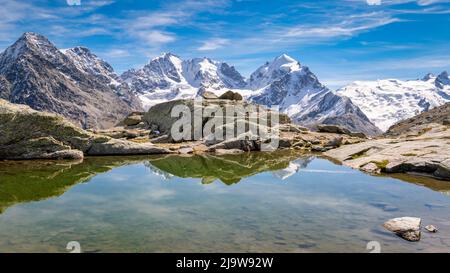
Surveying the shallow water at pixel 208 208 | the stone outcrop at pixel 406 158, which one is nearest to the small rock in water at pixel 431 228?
the shallow water at pixel 208 208

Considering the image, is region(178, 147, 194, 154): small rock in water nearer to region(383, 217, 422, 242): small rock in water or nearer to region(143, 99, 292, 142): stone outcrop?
region(143, 99, 292, 142): stone outcrop

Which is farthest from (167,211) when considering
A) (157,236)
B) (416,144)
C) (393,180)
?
(416,144)

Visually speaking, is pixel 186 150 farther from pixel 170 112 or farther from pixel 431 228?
pixel 431 228

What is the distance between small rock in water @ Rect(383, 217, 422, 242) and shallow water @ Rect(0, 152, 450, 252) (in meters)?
0.62

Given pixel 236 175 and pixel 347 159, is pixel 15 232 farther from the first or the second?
pixel 347 159

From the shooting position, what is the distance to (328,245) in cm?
2309

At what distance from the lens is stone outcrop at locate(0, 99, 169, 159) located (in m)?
60.0

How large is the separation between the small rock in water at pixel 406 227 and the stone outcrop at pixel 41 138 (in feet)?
159

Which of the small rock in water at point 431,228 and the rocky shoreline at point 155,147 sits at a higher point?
the rocky shoreline at point 155,147

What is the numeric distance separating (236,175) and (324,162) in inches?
813

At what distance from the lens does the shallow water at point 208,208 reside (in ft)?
76.9

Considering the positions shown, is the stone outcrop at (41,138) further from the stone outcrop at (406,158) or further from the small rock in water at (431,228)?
the small rock in water at (431,228)

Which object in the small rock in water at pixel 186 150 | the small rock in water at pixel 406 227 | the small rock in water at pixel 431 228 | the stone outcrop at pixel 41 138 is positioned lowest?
the small rock in water at pixel 431 228

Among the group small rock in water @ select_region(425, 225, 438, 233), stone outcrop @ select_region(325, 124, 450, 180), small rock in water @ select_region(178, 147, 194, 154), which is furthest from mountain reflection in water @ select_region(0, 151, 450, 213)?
small rock in water @ select_region(425, 225, 438, 233)
